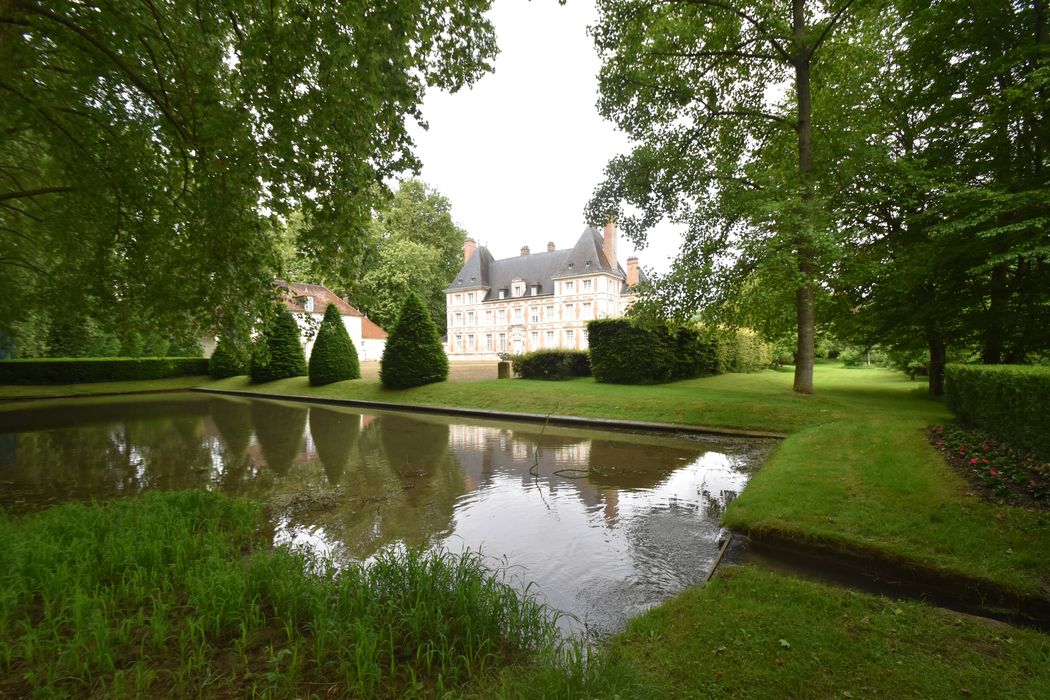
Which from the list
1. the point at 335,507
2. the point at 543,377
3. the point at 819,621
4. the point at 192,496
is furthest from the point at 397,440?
the point at 543,377

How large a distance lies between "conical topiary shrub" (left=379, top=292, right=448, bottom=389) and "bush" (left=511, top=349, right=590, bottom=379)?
12.1ft

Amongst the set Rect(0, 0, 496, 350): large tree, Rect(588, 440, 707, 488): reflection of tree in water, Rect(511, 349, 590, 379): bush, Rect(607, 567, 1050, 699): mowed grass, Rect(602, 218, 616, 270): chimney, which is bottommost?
Rect(588, 440, 707, 488): reflection of tree in water

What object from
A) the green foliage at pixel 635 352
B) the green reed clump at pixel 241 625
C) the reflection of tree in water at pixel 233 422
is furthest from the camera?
the green foliage at pixel 635 352

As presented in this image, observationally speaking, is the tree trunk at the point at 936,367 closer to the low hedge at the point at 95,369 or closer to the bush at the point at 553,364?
the bush at the point at 553,364

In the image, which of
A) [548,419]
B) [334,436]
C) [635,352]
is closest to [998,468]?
[548,419]

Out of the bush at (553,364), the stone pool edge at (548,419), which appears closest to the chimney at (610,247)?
the bush at (553,364)

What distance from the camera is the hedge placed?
5770mm

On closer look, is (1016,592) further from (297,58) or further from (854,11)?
(854,11)

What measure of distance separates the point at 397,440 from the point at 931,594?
9.26m

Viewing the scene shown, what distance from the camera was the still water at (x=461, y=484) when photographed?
4.39m

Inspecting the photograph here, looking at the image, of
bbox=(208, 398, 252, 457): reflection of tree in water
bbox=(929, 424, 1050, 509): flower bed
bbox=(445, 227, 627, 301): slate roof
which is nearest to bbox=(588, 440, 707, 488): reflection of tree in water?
bbox=(929, 424, 1050, 509): flower bed

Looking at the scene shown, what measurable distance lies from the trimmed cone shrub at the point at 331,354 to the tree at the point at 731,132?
13.1m

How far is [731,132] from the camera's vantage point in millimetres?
13828

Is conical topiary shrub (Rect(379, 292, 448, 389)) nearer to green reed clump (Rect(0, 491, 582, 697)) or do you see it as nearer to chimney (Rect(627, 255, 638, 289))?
green reed clump (Rect(0, 491, 582, 697))
